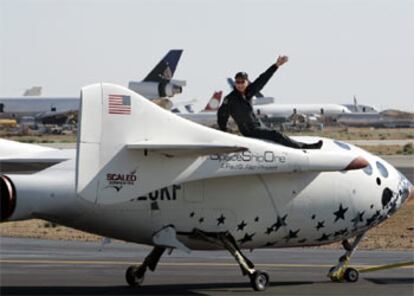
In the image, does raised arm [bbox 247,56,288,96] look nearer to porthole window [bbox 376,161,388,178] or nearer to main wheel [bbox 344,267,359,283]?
porthole window [bbox 376,161,388,178]

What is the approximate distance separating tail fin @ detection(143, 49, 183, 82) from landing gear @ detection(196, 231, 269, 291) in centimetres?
9274

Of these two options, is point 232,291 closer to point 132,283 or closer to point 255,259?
point 132,283

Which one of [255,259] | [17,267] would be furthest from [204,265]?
[17,267]

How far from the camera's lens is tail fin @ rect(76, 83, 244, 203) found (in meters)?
14.3

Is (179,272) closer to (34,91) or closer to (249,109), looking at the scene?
(249,109)

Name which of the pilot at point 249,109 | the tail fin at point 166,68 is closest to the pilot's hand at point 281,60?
the pilot at point 249,109

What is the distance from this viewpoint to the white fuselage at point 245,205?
48.2 feet

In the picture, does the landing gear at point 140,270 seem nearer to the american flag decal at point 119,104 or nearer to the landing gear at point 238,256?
the landing gear at point 238,256

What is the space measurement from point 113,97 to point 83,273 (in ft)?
14.4

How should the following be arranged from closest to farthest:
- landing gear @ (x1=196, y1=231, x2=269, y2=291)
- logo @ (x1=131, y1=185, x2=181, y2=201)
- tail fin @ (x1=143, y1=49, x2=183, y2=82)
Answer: logo @ (x1=131, y1=185, x2=181, y2=201) → landing gear @ (x1=196, y1=231, x2=269, y2=291) → tail fin @ (x1=143, y1=49, x2=183, y2=82)

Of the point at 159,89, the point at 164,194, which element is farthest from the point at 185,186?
the point at 159,89

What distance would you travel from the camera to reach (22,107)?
123 metres

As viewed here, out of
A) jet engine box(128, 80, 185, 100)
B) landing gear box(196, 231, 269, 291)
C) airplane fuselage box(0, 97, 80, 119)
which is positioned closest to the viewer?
landing gear box(196, 231, 269, 291)

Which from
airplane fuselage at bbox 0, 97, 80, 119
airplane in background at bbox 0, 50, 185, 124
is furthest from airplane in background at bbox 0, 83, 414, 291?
airplane fuselage at bbox 0, 97, 80, 119
